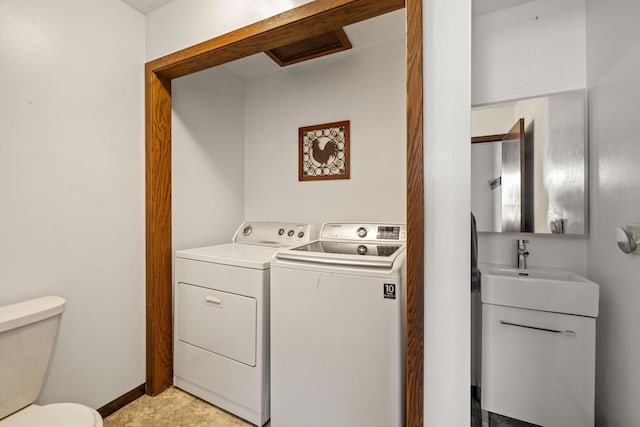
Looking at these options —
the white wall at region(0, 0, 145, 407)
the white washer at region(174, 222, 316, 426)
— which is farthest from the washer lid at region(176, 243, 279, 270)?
the white wall at region(0, 0, 145, 407)

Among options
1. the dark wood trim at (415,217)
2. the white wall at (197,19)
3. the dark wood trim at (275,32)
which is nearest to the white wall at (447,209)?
the dark wood trim at (415,217)

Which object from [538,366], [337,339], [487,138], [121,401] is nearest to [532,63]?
[487,138]

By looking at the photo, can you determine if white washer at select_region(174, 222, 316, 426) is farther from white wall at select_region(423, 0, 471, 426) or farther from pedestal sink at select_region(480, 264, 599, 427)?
pedestal sink at select_region(480, 264, 599, 427)

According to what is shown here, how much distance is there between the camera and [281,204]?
8.13ft

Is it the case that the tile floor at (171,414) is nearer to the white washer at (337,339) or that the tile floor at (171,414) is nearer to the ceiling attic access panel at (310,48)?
the white washer at (337,339)

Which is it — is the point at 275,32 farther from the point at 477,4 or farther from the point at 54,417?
the point at 54,417

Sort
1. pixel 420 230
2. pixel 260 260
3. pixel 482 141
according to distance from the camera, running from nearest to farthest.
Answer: pixel 420 230 < pixel 260 260 < pixel 482 141

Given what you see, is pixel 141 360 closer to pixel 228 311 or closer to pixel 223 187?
pixel 228 311

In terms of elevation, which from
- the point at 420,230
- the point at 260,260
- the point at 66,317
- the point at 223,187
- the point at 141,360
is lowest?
the point at 141,360

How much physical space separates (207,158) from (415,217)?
1.80 m

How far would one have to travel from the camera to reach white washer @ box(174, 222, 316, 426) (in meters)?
1.57

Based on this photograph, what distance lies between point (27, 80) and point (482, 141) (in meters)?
2.43

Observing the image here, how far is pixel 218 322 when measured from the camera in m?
1.69

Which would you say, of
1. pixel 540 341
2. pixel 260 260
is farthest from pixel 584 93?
pixel 260 260
